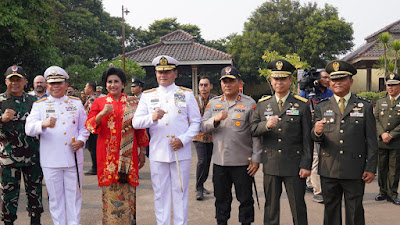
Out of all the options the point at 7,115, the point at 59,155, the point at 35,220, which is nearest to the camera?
the point at 59,155

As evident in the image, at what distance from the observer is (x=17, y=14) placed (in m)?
11.4

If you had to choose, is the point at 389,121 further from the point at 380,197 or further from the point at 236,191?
the point at 236,191

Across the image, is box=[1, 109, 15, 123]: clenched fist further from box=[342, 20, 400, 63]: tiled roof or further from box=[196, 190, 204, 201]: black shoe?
box=[342, 20, 400, 63]: tiled roof

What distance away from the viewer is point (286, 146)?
3.69 meters

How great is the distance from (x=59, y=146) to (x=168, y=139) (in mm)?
1283

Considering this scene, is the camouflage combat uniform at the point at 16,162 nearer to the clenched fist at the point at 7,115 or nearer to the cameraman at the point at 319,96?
the clenched fist at the point at 7,115

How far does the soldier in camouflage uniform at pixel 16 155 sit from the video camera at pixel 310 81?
13.4ft

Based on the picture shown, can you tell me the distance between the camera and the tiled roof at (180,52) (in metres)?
18.9

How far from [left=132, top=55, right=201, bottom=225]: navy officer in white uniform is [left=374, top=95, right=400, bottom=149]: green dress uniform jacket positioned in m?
3.67

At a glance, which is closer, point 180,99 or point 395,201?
point 180,99

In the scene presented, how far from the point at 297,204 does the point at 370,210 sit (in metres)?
2.22

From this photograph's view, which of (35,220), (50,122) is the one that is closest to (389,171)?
(50,122)

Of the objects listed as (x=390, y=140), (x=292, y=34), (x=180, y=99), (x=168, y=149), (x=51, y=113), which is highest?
(x=292, y=34)

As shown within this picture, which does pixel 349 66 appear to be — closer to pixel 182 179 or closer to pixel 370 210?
pixel 182 179
